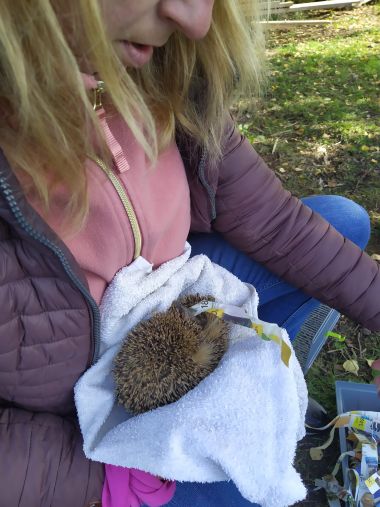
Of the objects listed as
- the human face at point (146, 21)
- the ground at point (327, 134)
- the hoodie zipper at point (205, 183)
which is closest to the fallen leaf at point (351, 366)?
the ground at point (327, 134)

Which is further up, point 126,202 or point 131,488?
point 126,202

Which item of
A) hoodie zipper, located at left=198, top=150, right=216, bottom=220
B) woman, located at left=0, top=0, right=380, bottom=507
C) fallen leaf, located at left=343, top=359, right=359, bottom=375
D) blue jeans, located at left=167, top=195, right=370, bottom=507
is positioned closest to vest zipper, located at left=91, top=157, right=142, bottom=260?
woman, located at left=0, top=0, right=380, bottom=507

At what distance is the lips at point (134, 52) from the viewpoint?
0.95 m

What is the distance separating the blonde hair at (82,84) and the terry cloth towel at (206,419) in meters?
0.31

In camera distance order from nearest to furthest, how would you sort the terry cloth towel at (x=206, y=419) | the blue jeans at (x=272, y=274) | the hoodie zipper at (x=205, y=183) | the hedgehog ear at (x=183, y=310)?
the terry cloth towel at (x=206, y=419) → the hedgehog ear at (x=183, y=310) → the hoodie zipper at (x=205, y=183) → the blue jeans at (x=272, y=274)

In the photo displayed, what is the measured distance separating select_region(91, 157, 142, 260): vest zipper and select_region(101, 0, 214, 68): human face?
8.5 inches

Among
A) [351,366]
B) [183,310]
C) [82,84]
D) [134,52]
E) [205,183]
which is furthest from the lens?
[351,366]

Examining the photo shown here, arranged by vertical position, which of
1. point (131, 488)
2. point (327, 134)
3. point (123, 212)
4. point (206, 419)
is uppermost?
point (123, 212)

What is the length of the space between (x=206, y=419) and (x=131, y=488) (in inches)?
10.7

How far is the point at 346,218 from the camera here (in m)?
Answer: 1.68

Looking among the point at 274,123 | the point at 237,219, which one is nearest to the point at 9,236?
the point at 237,219

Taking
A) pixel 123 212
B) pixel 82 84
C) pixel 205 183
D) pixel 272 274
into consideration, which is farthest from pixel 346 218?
pixel 82 84

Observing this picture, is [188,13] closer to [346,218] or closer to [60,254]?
[60,254]

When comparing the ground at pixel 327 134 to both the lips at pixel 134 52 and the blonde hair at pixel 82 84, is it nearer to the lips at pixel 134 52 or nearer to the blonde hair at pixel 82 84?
the blonde hair at pixel 82 84
